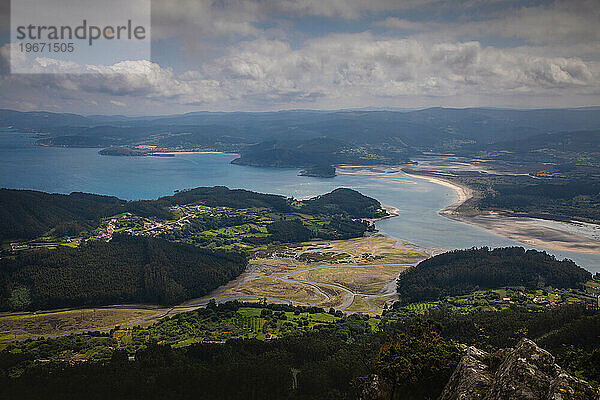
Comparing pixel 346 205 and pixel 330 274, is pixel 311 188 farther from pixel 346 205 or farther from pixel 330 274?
pixel 330 274

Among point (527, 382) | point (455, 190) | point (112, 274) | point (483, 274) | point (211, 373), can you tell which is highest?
point (527, 382)

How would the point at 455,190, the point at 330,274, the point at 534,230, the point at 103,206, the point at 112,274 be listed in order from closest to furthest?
the point at 112,274 < the point at 330,274 < the point at 534,230 < the point at 103,206 < the point at 455,190

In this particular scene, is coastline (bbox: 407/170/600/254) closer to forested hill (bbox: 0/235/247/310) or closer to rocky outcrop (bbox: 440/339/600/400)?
forested hill (bbox: 0/235/247/310)

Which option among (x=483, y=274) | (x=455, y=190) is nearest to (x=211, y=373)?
(x=483, y=274)

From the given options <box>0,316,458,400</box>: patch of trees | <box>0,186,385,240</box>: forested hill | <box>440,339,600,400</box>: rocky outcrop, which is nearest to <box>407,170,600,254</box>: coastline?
<box>0,186,385,240</box>: forested hill

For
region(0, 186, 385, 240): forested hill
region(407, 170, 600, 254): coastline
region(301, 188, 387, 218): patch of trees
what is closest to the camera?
region(407, 170, 600, 254): coastline

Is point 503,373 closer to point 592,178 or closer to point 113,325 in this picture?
point 113,325
